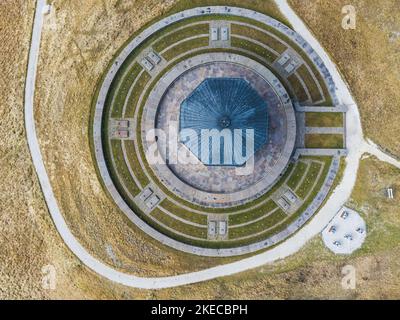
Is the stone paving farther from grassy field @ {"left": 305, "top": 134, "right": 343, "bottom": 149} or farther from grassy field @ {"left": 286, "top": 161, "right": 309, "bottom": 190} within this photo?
grassy field @ {"left": 305, "top": 134, "right": 343, "bottom": 149}

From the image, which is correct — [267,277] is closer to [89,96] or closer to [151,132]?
[151,132]

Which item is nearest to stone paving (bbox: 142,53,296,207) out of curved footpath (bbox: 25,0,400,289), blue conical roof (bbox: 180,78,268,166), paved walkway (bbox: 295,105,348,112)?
paved walkway (bbox: 295,105,348,112)

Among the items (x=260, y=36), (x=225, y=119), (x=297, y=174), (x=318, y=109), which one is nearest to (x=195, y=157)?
(x=225, y=119)

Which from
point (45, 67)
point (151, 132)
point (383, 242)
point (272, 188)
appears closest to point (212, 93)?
point (151, 132)

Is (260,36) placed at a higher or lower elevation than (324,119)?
higher

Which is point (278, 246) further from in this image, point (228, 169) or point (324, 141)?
point (324, 141)

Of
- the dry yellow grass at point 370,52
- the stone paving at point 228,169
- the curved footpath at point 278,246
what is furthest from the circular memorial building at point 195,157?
the dry yellow grass at point 370,52
